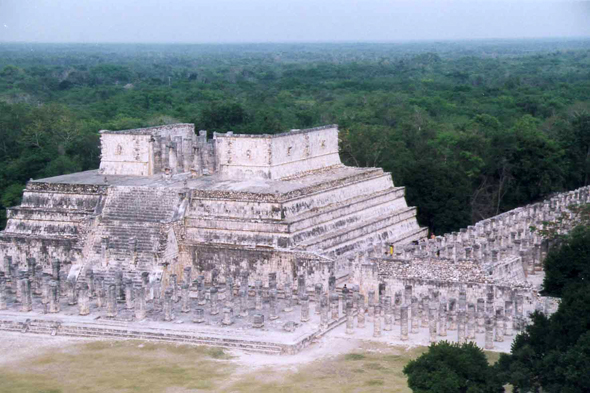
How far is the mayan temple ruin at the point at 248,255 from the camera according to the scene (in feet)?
83.1

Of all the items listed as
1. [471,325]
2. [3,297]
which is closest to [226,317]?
[471,325]

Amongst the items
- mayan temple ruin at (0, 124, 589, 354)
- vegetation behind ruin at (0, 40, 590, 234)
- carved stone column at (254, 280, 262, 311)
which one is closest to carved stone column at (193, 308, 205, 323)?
mayan temple ruin at (0, 124, 589, 354)

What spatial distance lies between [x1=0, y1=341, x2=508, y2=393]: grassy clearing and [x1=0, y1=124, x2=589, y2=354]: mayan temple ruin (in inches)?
37.4

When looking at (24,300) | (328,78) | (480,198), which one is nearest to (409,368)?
(24,300)

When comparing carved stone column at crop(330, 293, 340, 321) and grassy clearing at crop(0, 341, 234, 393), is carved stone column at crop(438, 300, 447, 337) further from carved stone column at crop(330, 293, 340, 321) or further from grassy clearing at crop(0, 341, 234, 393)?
grassy clearing at crop(0, 341, 234, 393)

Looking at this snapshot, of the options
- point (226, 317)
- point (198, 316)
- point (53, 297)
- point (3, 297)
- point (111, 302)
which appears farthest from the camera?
point (3, 297)

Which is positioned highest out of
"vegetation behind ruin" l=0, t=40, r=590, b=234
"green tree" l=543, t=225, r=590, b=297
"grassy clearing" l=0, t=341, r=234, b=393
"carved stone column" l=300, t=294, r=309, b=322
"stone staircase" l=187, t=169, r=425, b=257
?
"vegetation behind ruin" l=0, t=40, r=590, b=234

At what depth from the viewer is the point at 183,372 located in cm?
2255

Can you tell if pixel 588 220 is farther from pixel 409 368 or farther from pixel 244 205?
pixel 409 368

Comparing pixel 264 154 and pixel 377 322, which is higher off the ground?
pixel 264 154

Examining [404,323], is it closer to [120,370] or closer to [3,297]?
[120,370]

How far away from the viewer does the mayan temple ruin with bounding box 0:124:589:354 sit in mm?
25344

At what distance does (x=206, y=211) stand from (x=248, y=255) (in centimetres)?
219

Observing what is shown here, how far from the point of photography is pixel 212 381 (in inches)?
861
